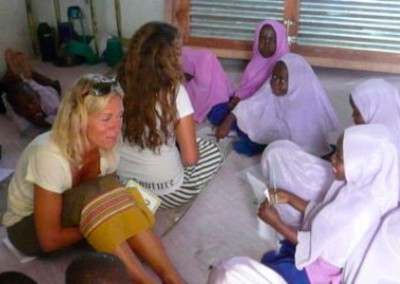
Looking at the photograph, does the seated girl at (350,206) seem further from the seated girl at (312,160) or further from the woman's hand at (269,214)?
the seated girl at (312,160)

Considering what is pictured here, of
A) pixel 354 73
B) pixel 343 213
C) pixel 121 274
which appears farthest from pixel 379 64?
pixel 121 274

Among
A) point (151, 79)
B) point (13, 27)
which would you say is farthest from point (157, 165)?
point (13, 27)

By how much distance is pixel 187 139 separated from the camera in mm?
2102

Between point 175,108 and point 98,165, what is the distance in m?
0.38

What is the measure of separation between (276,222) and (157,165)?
0.54 m

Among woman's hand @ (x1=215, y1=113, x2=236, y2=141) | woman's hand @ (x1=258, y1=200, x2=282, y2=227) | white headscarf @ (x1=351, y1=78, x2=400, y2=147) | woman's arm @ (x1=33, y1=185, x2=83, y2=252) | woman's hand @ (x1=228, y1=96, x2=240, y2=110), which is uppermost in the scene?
white headscarf @ (x1=351, y1=78, x2=400, y2=147)

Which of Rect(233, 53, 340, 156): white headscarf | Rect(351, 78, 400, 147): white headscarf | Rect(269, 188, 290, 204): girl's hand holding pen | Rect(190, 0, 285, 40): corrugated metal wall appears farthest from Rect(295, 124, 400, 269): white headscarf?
Rect(190, 0, 285, 40): corrugated metal wall

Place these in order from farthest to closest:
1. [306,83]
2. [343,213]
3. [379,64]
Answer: [379,64], [306,83], [343,213]

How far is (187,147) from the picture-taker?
212 cm

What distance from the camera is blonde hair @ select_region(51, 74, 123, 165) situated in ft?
5.24

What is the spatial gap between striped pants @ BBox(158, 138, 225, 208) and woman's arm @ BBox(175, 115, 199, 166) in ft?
0.22

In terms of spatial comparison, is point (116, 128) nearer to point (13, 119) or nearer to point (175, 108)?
point (175, 108)

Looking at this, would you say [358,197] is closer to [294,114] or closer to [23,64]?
[294,114]

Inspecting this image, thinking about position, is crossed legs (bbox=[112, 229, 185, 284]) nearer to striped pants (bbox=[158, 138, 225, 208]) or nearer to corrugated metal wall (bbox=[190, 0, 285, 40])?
striped pants (bbox=[158, 138, 225, 208])
